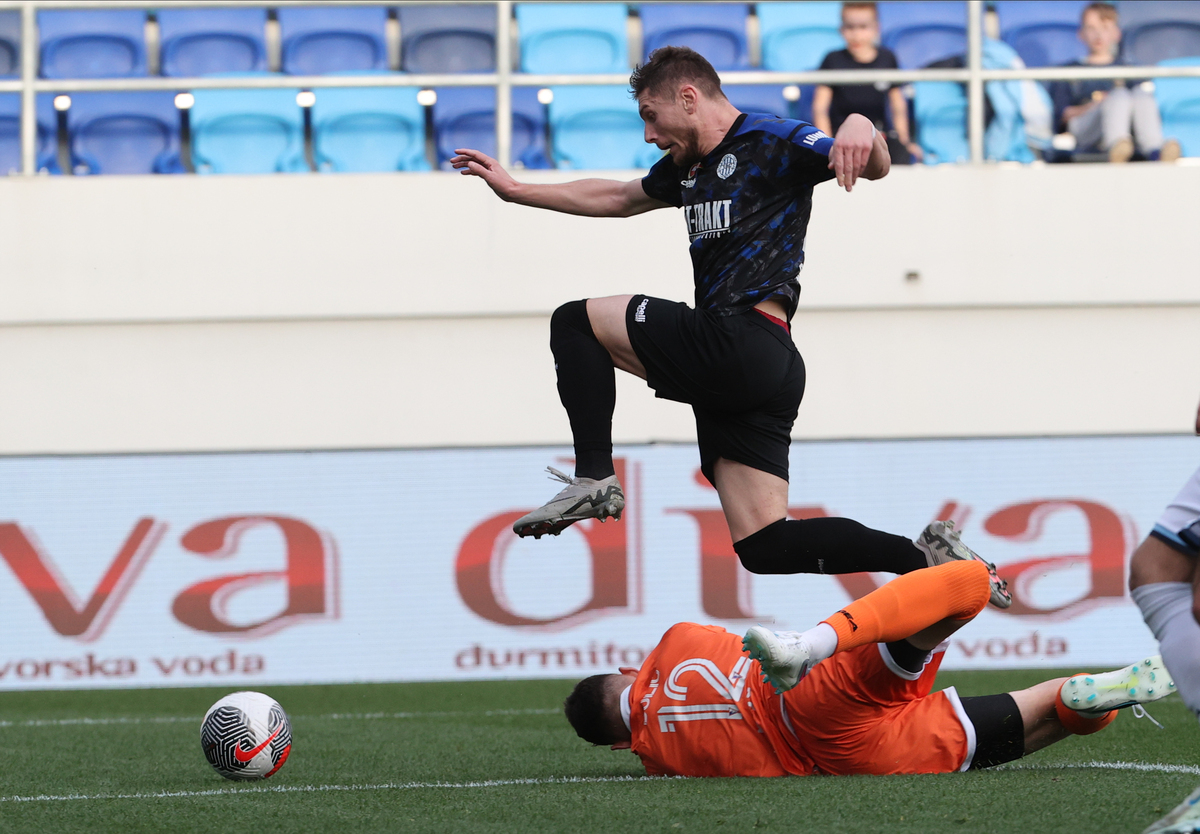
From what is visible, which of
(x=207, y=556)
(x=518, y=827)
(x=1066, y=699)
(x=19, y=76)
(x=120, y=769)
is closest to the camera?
(x=518, y=827)

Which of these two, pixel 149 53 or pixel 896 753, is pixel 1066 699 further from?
pixel 149 53

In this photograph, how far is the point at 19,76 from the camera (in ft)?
32.8

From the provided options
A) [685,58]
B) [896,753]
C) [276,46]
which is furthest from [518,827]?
[276,46]

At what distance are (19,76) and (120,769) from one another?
7.09 m

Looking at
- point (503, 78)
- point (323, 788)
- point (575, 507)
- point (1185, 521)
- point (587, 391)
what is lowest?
point (323, 788)

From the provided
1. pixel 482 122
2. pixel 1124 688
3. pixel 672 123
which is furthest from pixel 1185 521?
pixel 482 122

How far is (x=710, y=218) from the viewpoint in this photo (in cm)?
364

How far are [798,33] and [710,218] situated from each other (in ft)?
23.1

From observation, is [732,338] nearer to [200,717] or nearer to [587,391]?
[587,391]

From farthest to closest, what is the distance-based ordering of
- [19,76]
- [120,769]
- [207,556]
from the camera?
[19,76] → [207,556] → [120,769]

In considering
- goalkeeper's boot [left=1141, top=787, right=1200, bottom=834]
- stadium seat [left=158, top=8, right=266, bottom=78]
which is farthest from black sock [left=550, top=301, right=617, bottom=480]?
stadium seat [left=158, top=8, right=266, bottom=78]

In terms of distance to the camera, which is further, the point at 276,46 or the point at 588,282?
the point at 276,46

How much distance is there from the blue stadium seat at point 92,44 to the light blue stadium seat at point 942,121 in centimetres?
560

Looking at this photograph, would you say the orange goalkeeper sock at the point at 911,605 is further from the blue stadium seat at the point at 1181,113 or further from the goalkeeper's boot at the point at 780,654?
the blue stadium seat at the point at 1181,113
